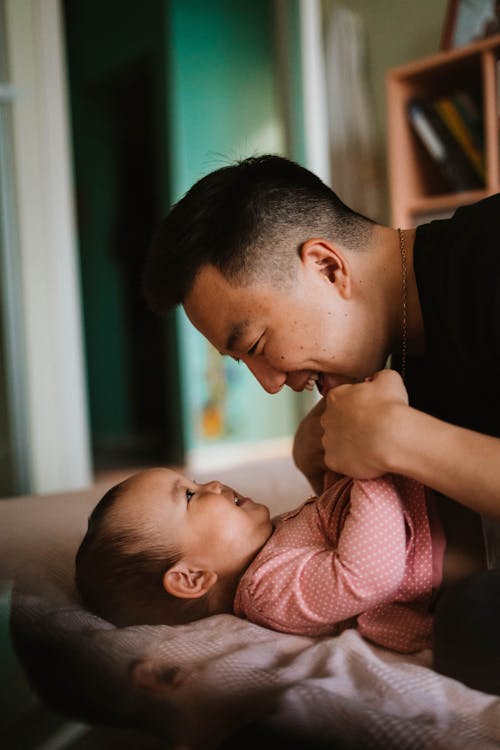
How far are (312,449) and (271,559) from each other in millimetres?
277

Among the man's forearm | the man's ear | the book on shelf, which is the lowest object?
the man's forearm

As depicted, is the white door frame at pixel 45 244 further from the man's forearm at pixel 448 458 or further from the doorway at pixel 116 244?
the man's forearm at pixel 448 458

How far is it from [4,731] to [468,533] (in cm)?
58

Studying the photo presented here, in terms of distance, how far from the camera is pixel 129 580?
2.83ft

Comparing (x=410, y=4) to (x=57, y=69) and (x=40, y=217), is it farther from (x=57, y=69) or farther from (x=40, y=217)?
(x=40, y=217)

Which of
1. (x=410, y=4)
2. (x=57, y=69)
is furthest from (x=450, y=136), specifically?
(x=57, y=69)

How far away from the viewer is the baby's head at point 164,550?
864 millimetres

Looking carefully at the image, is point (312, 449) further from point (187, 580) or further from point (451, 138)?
point (451, 138)

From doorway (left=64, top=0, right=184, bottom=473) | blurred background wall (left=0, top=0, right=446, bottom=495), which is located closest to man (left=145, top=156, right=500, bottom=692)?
blurred background wall (left=0, top=0, right=446, bottom=495)

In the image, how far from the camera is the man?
2.82ft

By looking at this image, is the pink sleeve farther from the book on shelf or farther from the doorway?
the doorway

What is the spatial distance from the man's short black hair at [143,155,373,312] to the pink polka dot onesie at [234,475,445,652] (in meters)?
0.33

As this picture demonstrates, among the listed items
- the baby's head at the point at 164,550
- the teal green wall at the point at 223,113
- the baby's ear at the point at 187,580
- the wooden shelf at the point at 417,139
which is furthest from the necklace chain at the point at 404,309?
the teal green wall at the point at 223,113

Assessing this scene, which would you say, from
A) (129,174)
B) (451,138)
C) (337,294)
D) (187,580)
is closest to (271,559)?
(187,580)
